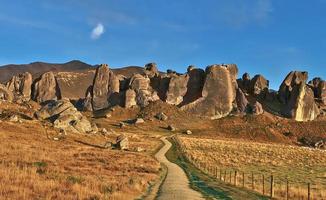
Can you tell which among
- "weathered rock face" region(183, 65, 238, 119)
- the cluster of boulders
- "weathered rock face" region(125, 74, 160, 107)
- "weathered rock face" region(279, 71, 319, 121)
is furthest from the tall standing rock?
"weathered rock face" region(279, 71, 319, 121)

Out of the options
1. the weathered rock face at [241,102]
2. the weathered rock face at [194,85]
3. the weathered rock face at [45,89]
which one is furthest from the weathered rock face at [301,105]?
the weathered rock face at [45,89]

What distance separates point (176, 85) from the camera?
17700cm

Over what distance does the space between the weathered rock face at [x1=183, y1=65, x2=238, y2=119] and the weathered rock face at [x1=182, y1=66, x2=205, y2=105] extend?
4.01 meters

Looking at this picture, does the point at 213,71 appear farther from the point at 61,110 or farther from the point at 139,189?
the point at 139,189

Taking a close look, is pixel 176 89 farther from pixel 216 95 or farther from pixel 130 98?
pixel 130 98

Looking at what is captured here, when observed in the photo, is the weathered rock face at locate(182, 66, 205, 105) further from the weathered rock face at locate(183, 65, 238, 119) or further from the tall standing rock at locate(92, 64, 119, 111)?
the tall standing rock at locate(92, 64, 119, 111)

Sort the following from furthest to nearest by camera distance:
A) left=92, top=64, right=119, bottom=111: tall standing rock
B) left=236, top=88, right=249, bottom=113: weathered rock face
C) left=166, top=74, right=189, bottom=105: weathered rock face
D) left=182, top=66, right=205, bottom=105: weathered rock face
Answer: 1. left=166, top=74, right=189, bottom=105: weathered rock face
2. left=92, top=64, right=119, bottom=111: tall standing rock
3. left=182, top=66, right=205, bottom=105: weathered rock face
4. left=236, top=88, right=249, bottom=113: weathered rock face

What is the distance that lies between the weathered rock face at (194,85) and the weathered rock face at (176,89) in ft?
5.65

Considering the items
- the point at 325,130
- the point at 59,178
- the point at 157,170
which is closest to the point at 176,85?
the point at 325,130

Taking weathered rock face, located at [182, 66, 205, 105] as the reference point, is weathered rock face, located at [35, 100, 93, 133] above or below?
below

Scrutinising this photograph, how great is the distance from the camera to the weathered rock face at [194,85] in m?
174

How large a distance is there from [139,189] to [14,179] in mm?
6862

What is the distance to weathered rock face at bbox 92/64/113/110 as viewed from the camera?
173 m

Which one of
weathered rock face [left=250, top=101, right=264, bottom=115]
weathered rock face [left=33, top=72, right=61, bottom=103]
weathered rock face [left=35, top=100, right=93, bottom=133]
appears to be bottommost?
weathered rock face [left=35, top=100, right=93, bottom=133]
